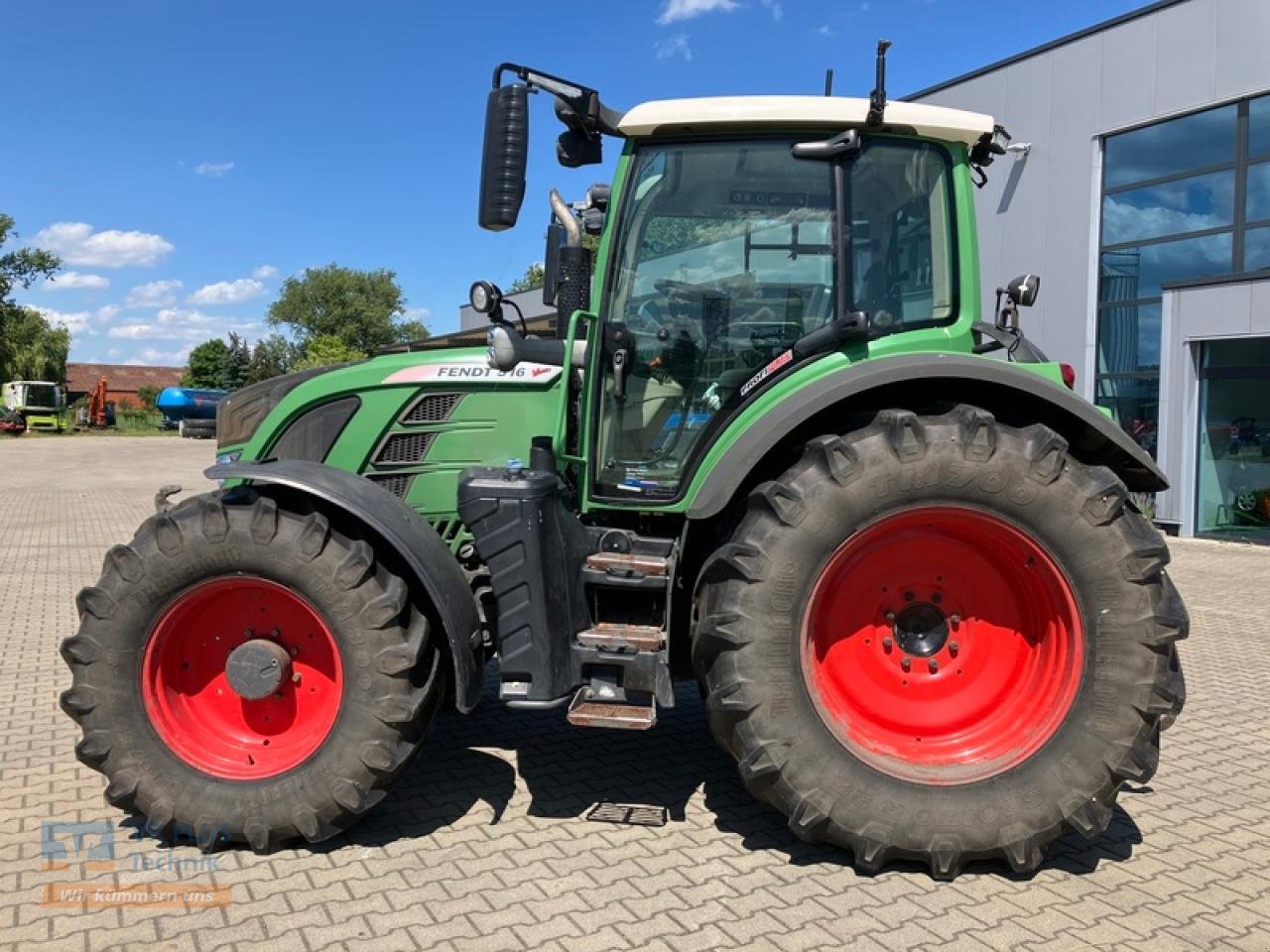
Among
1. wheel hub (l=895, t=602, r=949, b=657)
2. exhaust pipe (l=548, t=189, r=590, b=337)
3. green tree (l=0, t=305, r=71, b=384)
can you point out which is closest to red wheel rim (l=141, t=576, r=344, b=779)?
exhaust pipe (l=548, t=189, r=590, b=337)

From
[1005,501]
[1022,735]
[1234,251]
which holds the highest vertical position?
[1234,251]

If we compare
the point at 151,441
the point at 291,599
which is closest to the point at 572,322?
the point at 291,599

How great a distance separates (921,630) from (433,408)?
84.7 inches

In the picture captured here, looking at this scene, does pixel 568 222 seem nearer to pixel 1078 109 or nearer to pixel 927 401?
pixel 927 401

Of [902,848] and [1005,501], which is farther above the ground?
[1005,501]

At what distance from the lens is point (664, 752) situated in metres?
4.27

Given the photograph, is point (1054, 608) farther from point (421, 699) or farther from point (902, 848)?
point (421, 699)

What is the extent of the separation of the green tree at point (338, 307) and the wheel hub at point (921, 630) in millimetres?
62359

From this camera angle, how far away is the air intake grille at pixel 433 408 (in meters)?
4.02

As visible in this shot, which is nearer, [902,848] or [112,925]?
[112,925]

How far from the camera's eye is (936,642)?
11.1 ft

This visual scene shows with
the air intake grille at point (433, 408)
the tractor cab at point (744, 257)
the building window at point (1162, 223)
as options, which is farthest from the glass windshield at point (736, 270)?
the building window at point (1162, 223)

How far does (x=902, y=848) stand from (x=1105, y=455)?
1.60 meters

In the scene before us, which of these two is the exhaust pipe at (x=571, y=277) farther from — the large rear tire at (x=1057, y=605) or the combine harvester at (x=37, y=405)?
the combine harvester at (x=37, y=405)
